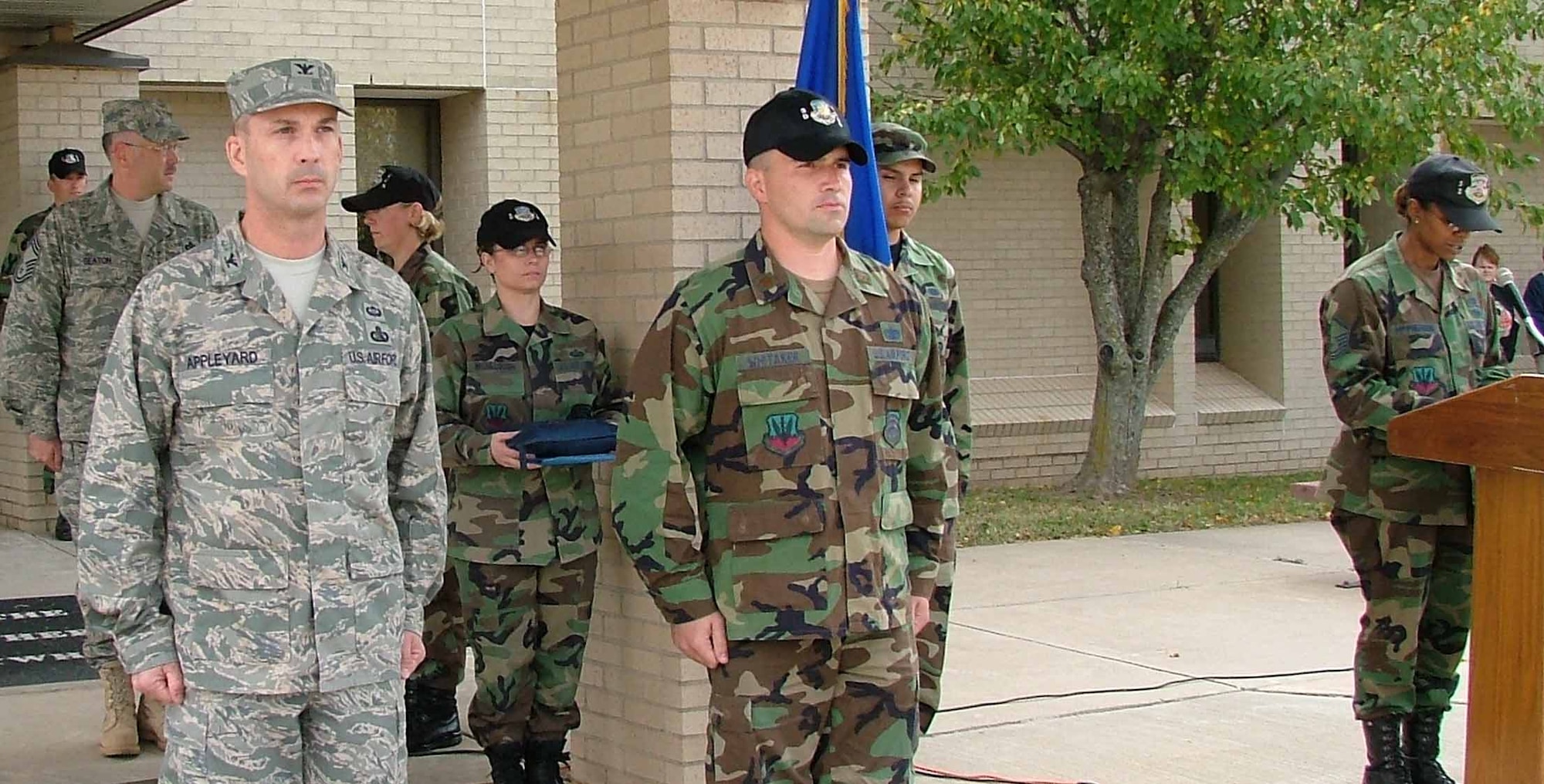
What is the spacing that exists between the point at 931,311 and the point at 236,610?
7.53 ft

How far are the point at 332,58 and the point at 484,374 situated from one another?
27.0 feet

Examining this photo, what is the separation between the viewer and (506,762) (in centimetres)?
540

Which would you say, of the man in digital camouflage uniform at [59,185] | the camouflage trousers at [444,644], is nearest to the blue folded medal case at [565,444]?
the camouflage trousers at [444,644]

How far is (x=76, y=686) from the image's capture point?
7.14m

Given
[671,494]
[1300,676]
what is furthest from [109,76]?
[671,494]

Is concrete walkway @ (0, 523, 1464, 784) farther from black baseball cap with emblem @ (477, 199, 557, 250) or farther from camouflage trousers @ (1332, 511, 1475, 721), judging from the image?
black baseball cap with emblem @ (477, 199, 557, 250)

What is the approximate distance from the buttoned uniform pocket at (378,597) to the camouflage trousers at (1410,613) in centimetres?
316

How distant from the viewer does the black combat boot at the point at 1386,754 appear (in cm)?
550

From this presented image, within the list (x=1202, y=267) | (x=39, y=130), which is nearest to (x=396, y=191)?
(x=39, y=130)

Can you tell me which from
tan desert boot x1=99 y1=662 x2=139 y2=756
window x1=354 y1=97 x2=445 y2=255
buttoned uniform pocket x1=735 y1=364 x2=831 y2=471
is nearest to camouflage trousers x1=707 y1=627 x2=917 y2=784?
buttoned uniform pocket x1=735 y1=364 x2=831 y2=471

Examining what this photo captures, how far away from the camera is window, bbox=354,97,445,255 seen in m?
13.8

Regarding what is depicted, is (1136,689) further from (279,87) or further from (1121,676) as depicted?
(279,87)

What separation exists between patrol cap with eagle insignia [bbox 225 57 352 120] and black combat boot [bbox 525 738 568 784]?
2462mm

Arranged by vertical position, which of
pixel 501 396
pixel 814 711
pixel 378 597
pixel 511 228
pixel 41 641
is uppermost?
pixel 511 228
